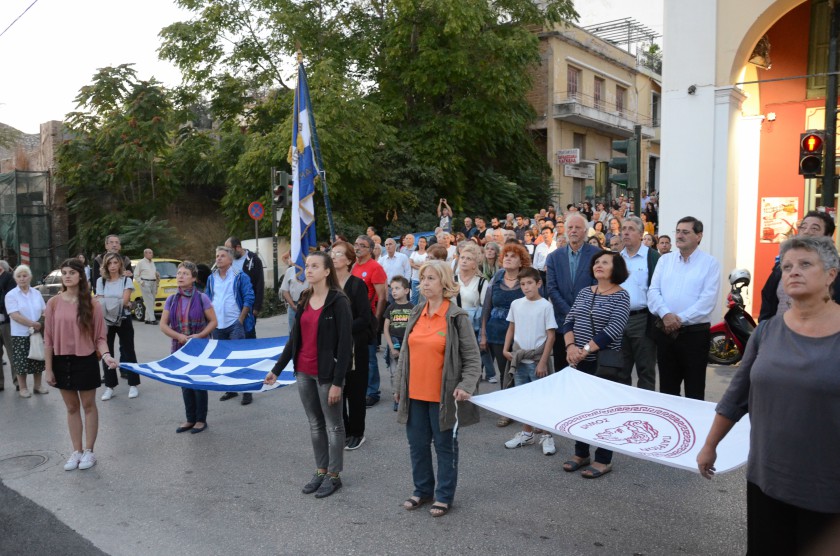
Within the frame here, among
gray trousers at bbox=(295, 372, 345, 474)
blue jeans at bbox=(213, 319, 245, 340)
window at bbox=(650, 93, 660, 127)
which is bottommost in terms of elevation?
gray trousers at bbox=(295, 372, 345, 474)

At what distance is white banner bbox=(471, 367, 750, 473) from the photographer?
4.24 meters

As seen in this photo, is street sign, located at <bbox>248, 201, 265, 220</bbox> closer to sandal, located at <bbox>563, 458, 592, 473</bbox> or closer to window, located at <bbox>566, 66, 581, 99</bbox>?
sandal, located at <bbox>563, 458, 592, 473</bbox>

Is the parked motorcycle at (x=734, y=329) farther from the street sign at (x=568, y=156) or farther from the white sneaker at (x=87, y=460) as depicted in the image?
the street sign at (x=568, y=156)

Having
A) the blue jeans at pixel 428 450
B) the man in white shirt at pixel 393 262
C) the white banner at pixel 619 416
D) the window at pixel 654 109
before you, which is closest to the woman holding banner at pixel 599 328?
the white banner at pixel 619 416

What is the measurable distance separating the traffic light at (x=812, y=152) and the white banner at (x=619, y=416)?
250 inches

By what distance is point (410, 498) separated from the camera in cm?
526

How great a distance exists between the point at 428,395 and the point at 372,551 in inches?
43.6

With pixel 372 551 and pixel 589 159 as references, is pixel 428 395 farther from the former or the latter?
pixel 589 159

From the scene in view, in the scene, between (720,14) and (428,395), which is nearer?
(428,395)

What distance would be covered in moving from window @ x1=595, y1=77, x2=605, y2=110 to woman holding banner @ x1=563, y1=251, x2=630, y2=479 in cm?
3295

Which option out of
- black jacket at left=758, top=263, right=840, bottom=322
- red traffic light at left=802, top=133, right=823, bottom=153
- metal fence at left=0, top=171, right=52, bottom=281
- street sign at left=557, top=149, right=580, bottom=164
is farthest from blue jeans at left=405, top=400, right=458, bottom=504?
street sign at left=557, top=149, right=580, bottom=164

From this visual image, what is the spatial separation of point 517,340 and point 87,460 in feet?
13.6

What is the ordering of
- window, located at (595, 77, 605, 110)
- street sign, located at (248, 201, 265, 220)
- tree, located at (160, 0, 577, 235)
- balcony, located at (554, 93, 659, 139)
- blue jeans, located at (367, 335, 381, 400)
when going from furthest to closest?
window, located at (595, 77, 605, 110) < balcony, located at (554, 93, 659, 139) < tree, located at (160, 0, 577, 235) < street sign, located at (248, 201, 265, 220) < blue jeans, located at (367, 335, 381, 400)

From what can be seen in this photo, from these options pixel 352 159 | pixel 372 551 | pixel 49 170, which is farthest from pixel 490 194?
pixel 372 551
